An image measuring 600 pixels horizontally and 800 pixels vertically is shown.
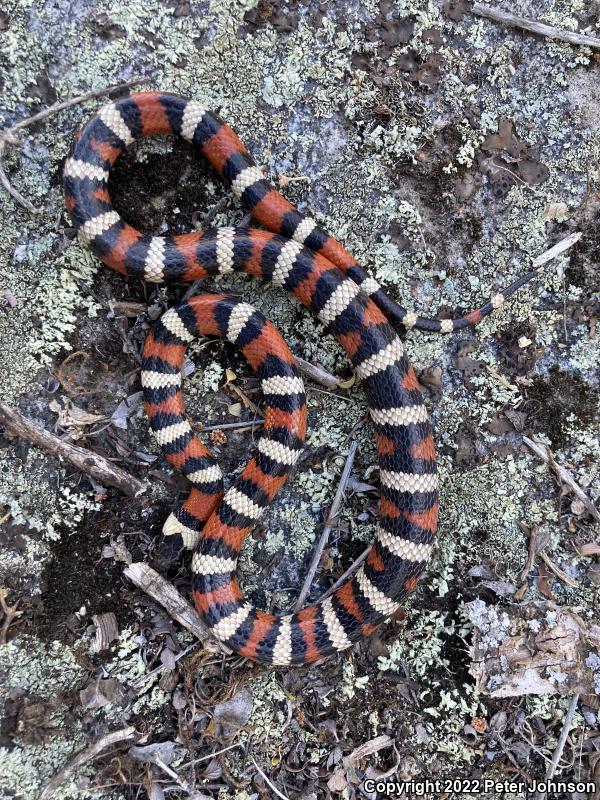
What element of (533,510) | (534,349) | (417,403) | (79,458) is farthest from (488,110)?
(79,458)

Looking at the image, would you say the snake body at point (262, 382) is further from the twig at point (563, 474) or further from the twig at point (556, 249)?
the twig at point (556, 249)

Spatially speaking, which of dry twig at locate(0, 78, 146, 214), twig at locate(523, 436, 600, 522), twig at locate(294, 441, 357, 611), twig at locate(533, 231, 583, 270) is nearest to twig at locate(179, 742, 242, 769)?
twig at locate(294, 441, 357, 611)

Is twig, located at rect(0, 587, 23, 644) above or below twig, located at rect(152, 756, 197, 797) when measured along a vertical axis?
above

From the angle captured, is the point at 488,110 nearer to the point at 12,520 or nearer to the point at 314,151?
the point at 314,151

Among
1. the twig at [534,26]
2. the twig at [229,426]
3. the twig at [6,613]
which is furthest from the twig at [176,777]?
the twig at [534,26]

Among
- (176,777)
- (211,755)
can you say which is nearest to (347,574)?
(211,755)

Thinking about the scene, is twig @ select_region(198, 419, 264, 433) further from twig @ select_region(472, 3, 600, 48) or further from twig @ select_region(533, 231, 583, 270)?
twig @ select_region(472, 3, 600, 48)

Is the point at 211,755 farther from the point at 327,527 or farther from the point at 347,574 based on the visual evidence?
the point at 327,527

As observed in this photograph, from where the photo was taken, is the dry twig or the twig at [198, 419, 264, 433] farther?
the twig at [198, 419, 264, 433]
